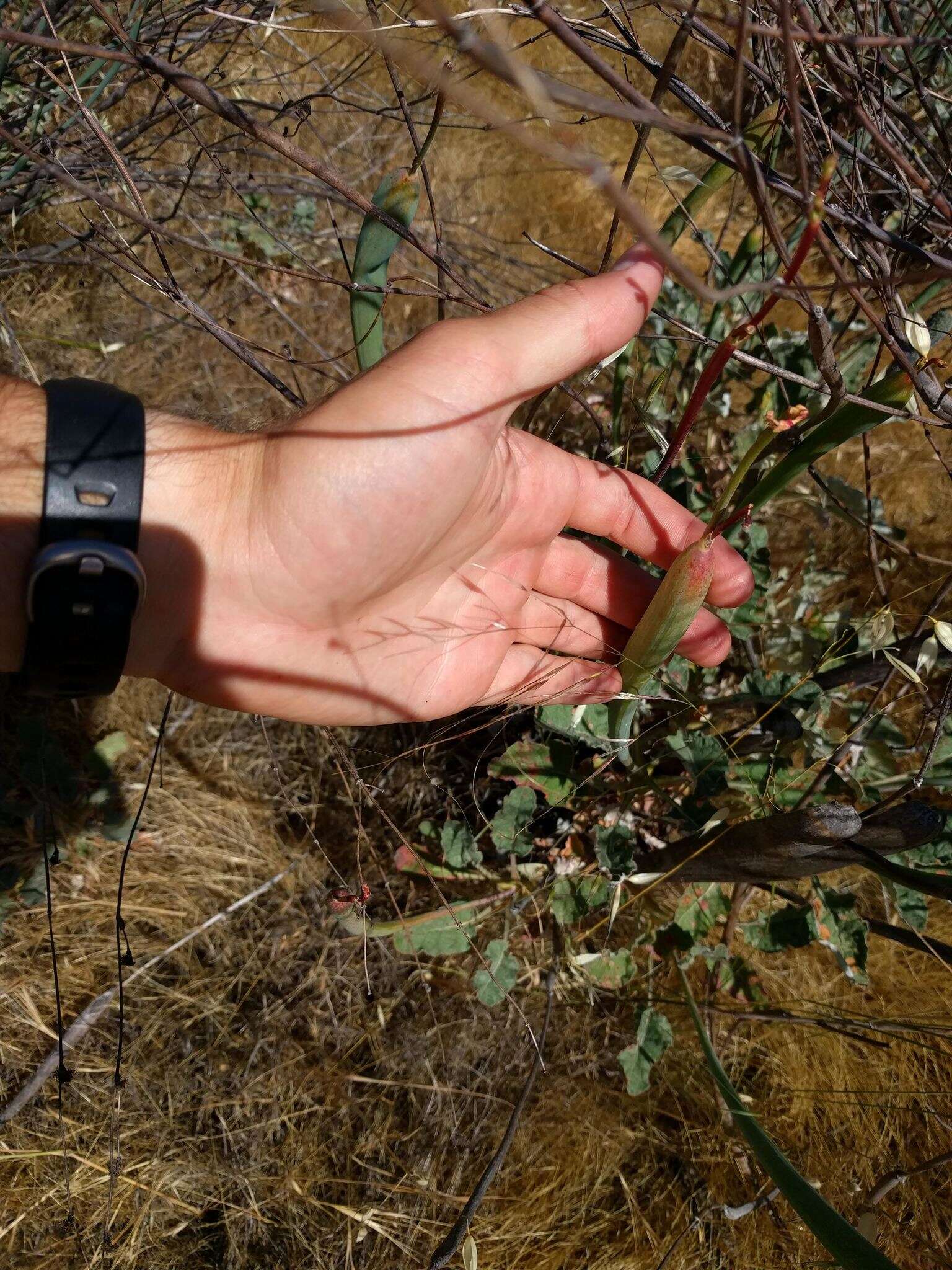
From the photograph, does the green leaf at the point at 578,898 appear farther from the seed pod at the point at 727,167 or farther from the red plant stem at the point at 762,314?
the seed pod at the point at 727,167

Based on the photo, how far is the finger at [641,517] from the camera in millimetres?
1375

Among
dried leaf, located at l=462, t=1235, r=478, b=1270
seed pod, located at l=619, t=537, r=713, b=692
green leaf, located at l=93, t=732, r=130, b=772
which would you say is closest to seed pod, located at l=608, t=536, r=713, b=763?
seed pod, located at l=619, t=537, r=713, b=692

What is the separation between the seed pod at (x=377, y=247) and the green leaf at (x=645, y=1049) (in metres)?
1.02

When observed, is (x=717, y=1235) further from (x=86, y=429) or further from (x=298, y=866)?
(x=86, y=429)

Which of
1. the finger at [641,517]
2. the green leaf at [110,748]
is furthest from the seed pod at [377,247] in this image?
the green leaf at [110,748]

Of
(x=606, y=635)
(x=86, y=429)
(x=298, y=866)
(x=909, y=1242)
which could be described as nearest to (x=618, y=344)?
(x=606, y=635)

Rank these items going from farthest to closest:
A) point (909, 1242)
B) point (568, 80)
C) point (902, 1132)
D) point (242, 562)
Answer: point (568, 80) < point (902, 1132) < point (909, 1242) < point (242, 562)

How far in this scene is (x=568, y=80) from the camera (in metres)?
2.38

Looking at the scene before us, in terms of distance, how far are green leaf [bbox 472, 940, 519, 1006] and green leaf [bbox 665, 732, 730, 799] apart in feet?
1.26

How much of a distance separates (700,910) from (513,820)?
31 centimetres

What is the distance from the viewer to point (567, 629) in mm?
1490

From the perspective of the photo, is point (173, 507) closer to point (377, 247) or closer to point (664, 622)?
point (377, 247)

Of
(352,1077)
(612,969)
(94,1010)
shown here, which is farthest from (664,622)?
(94,1010)

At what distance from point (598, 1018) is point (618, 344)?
1.08 metres
